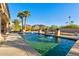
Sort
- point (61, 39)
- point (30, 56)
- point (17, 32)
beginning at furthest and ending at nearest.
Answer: point (61, 39) < point (17, 32) < point (30, 56)

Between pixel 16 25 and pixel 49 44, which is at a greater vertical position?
pixel 16 25

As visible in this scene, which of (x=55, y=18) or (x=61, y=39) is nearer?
(x=55, y=18)

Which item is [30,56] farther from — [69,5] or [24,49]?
[69,5]

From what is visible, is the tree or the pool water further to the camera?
the tree

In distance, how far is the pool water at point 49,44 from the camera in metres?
6.53

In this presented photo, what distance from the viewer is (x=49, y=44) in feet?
25.2

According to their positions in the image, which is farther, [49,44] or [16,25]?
[49,44]

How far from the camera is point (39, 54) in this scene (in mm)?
6090

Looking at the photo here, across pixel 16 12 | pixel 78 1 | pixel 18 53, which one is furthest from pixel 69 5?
pixel 18 53

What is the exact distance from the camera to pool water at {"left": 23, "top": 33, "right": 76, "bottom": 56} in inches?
257

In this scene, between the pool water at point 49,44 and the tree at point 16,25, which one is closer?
the pool water at point 49,44

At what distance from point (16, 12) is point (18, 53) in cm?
136

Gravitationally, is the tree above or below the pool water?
above

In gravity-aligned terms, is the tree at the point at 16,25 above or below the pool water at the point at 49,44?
above
